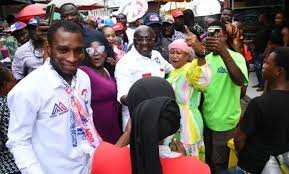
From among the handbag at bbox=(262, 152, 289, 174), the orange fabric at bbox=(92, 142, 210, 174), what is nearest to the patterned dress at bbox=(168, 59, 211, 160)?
the handbag at bbox=(262, 152, 289, 174)

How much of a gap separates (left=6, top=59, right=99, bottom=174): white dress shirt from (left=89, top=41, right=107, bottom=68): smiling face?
123 centimetres

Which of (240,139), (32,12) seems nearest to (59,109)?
(240,139)

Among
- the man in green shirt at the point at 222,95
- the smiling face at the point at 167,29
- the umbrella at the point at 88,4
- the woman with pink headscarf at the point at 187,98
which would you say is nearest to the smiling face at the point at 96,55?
the woman with pink headscarf at the point at 187,98

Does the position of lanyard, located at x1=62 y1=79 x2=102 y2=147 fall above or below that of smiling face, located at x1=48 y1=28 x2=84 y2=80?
below

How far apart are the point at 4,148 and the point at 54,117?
0.88 metres

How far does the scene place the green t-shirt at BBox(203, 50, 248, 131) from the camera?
3797 mm

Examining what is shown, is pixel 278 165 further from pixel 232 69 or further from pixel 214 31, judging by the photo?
pixel 214 31

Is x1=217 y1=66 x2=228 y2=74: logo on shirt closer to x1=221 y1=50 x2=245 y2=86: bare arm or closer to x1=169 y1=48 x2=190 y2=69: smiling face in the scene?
x1=221 y1=50 x2=245 y2=86: bare arm

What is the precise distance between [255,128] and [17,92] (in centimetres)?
177

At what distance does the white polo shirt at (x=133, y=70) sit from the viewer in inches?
141

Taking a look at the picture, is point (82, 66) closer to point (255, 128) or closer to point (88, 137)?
point (88, 137)

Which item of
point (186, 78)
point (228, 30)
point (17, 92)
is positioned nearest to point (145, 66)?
point (186, 78)

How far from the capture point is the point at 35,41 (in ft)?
15.1

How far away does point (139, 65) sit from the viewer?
3779 mm
